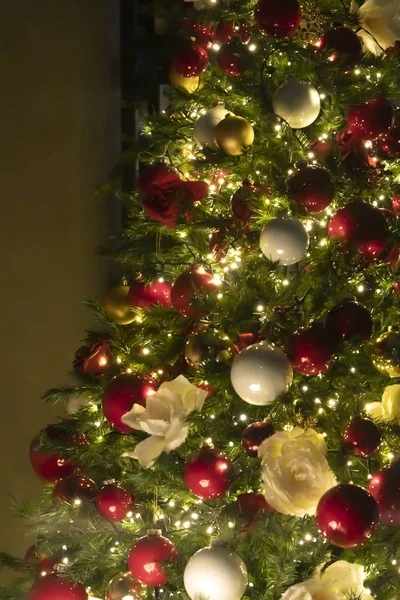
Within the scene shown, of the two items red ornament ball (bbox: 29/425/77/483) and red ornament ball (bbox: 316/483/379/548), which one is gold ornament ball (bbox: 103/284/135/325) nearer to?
red ornament ball (bbox: 29/425/77/483)

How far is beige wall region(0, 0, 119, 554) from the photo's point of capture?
1414mm

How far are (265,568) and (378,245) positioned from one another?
470 millimetres

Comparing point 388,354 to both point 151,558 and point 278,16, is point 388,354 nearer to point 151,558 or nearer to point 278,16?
point 151,558

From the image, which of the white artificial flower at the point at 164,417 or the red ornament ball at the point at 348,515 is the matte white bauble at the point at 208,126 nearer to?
the white artificial flower at the point at 164,417

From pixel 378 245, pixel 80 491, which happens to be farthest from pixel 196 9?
pixel 80 491

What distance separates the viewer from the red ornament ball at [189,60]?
1176 millimetres

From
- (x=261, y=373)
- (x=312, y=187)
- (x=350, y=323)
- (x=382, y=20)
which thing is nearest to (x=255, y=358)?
(x=261, y=373)

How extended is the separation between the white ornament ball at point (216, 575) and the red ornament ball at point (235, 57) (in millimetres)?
737

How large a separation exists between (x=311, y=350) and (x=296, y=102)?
1.23 ft

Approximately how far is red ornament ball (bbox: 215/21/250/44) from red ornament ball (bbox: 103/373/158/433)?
611mm

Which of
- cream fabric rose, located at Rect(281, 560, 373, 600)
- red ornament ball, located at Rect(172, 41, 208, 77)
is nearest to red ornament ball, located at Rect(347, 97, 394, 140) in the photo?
red ornament ball, located at Rect(172, 41, 208, 77)

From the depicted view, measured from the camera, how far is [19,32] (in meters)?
1.47

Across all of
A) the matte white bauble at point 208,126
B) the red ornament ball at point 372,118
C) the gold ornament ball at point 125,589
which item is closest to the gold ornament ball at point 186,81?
the matte white bauble at point 208,126

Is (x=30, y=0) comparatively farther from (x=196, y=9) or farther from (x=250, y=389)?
(x=250, y=389)
